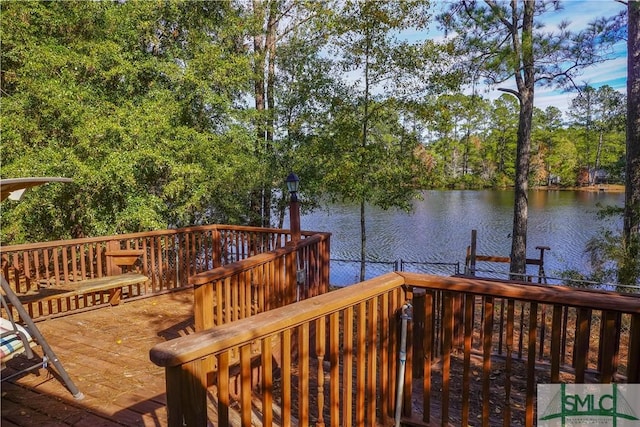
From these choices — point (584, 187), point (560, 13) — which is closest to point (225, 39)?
point (560, 13)

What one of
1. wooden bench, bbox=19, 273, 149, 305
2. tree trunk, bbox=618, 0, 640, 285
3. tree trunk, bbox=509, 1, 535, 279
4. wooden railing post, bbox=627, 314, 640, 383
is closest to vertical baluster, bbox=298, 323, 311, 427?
wooden railing post, bbox=627, 314, 640, 383

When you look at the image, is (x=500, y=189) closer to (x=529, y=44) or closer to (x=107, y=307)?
(x=529, y=44)

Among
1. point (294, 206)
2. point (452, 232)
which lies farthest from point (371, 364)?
point (452, 232)

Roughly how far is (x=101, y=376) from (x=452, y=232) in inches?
670

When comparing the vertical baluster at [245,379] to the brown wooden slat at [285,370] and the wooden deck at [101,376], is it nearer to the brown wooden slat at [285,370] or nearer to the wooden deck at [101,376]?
the brown wooden slat at [285,370]

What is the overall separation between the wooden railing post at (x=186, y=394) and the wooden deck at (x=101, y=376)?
1362 millimetres

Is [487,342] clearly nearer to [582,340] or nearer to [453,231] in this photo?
[582,340]

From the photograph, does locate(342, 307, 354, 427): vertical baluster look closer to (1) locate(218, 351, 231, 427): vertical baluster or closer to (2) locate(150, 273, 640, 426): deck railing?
(2) locate(150, 273, 640, 426): deck railing

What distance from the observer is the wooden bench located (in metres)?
3.42

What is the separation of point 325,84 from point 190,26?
3241 millimetres

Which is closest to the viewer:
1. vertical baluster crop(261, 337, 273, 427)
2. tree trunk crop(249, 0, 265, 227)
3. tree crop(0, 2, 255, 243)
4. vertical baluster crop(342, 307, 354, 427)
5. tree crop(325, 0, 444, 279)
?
vertical baluster crop(261, 337, 273, 427)

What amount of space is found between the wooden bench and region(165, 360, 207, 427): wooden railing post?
2838 mm

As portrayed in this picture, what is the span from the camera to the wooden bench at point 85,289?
342 cm

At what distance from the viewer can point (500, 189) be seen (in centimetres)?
3669
